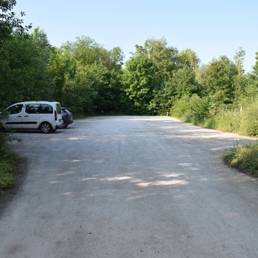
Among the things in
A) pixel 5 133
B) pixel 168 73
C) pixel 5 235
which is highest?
pixel 168 73

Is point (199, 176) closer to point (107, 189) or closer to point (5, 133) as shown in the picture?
point (107, 189)

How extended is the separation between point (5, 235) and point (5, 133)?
746 cm

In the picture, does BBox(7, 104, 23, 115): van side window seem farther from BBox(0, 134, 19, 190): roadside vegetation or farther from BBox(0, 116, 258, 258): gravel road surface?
BBox(0, 134, 19, 190): roadside vegetation

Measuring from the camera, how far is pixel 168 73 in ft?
275

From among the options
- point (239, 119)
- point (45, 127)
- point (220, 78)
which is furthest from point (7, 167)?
point (220, 78)

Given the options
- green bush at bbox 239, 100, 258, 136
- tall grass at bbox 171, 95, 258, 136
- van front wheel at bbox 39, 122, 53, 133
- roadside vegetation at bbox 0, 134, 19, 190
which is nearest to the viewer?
roadside vegetation at bbox 0, 134, 19, 190

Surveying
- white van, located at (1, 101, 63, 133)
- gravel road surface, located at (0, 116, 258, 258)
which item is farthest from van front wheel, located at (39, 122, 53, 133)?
gravel road surface, located at (0, 116, 258, 258)

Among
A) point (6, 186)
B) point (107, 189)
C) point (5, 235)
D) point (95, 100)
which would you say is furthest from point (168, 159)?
point (95, 100)

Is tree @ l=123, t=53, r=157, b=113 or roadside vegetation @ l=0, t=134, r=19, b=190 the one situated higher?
tree @ l=123, t=53, r=157, b=113

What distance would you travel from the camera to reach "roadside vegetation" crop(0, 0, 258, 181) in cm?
2370

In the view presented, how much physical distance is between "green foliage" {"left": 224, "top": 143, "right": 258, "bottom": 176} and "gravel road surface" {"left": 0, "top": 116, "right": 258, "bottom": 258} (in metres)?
0.29

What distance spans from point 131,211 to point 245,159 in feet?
18.4

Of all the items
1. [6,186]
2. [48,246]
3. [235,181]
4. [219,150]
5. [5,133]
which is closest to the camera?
[48,246]

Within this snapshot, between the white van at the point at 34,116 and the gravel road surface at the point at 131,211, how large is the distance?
37.9 feet
